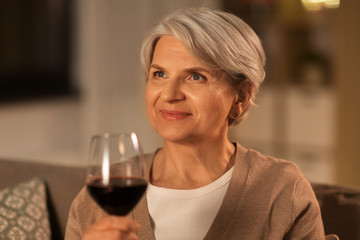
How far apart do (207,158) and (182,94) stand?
0.19 metres

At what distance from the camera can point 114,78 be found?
466 cm

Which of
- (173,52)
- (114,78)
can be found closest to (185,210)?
(173,52)

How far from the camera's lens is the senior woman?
122cm

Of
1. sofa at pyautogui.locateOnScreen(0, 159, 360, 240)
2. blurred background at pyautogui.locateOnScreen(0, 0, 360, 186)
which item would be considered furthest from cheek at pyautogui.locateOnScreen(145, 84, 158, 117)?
blurred background at pyautogui.locateOnScreen(0, 0, 360, 186)

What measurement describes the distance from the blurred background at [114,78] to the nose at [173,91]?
8.49ft

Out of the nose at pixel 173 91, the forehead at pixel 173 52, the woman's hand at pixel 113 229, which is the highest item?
the forehead at pixel 173 52

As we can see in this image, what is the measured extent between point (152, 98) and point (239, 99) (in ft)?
0.74

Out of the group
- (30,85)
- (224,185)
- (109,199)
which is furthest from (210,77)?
(30,85)

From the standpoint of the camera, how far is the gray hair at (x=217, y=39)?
1.21 meters

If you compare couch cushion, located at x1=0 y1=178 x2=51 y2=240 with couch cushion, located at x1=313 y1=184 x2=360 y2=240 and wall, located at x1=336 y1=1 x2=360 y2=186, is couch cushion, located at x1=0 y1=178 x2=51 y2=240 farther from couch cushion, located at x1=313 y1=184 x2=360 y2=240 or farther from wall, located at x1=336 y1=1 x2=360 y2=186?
wall, located at x1=336 y1=1 x2=360 y2=186

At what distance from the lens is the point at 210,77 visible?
1.25 meters

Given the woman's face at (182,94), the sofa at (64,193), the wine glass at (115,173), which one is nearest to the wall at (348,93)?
the sofa at (64,193)

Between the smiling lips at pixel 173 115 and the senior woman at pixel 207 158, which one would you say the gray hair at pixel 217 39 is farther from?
the smiling lips at pixel 173 115

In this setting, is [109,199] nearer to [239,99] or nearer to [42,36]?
[239,99]
